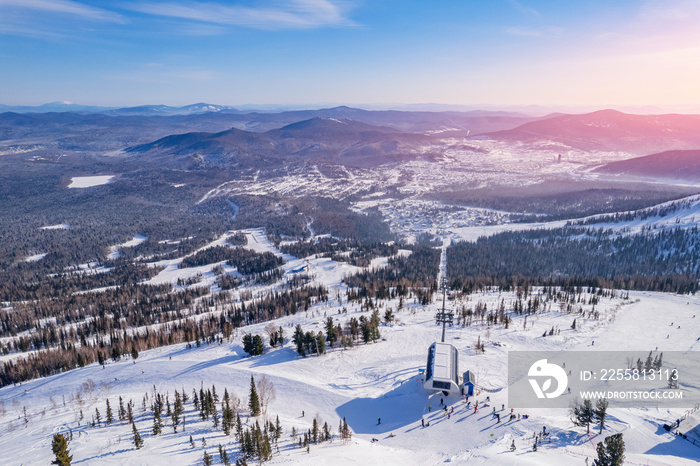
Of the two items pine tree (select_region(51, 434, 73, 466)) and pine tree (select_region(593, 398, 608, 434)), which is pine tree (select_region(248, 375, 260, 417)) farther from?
pine tree (select_region(593, 398, 608, 434))

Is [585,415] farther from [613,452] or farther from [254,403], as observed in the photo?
[254,403]

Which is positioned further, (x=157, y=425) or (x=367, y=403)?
(x=367, y=403)

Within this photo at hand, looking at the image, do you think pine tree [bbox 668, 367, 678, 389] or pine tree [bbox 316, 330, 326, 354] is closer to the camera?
pine tree [bbox 668, 367, 678, 389]

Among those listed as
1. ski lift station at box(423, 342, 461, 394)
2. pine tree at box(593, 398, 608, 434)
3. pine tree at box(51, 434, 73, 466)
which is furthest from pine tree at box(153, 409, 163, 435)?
pine tree at box(593, 398, 608, 434)

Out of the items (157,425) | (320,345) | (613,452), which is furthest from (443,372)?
(157,425)

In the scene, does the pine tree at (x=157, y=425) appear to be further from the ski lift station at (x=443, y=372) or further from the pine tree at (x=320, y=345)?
the ski lift station at (x=443, y=372)

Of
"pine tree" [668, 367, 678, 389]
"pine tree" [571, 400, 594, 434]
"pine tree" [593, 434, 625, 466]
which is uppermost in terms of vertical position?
"pine tree" [593, 434, 625, 466]
